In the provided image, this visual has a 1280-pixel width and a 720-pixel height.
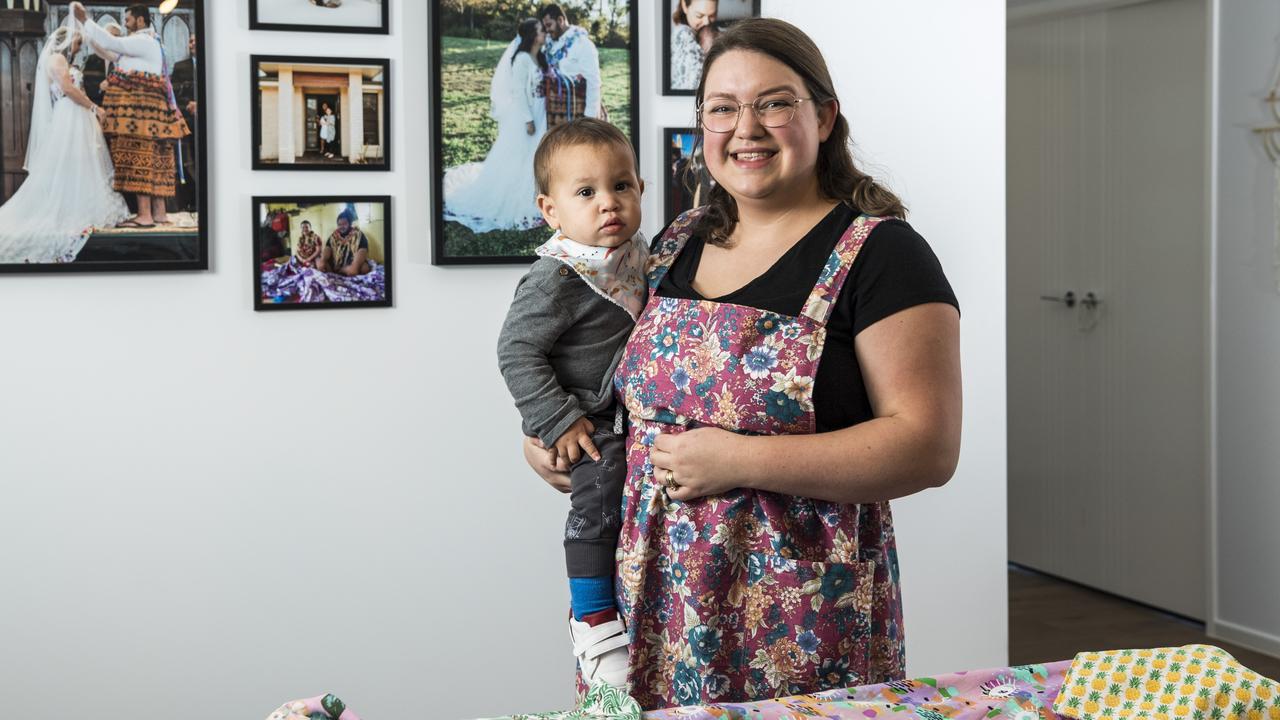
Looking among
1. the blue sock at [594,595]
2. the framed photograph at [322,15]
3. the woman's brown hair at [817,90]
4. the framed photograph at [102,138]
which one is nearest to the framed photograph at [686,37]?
the framed photograph at [322,15]

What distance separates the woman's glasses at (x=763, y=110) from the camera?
5.01 ft

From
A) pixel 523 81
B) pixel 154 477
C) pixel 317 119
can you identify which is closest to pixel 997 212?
pixel 523 81

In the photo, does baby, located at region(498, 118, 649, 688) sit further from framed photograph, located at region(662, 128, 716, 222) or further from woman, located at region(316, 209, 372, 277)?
framed photograph, located at region(662, 128, 716, 222)

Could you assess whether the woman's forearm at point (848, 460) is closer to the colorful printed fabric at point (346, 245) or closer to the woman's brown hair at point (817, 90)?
the woman's brown hair at point (817, 90)

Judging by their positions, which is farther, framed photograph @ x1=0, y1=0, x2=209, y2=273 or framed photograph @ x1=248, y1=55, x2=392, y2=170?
framed photograph @ x1=248, y1=55, x2=392, y2=170

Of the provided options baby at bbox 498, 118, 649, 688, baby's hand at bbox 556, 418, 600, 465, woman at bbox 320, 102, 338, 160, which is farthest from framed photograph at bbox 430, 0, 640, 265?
baby's hand at bbox 556, 418, 600, 465

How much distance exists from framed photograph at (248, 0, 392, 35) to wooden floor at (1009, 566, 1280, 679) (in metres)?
2.46

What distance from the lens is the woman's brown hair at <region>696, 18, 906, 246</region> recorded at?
1542mm

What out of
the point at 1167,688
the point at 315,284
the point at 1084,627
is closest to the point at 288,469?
the point at 315,284

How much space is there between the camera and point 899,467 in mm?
1448

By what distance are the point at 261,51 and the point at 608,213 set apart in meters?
1.21

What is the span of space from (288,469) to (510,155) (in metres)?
0.84

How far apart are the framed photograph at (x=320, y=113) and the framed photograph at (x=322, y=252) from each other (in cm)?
8

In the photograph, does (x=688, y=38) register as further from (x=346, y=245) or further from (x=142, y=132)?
(x=142, y=132)
